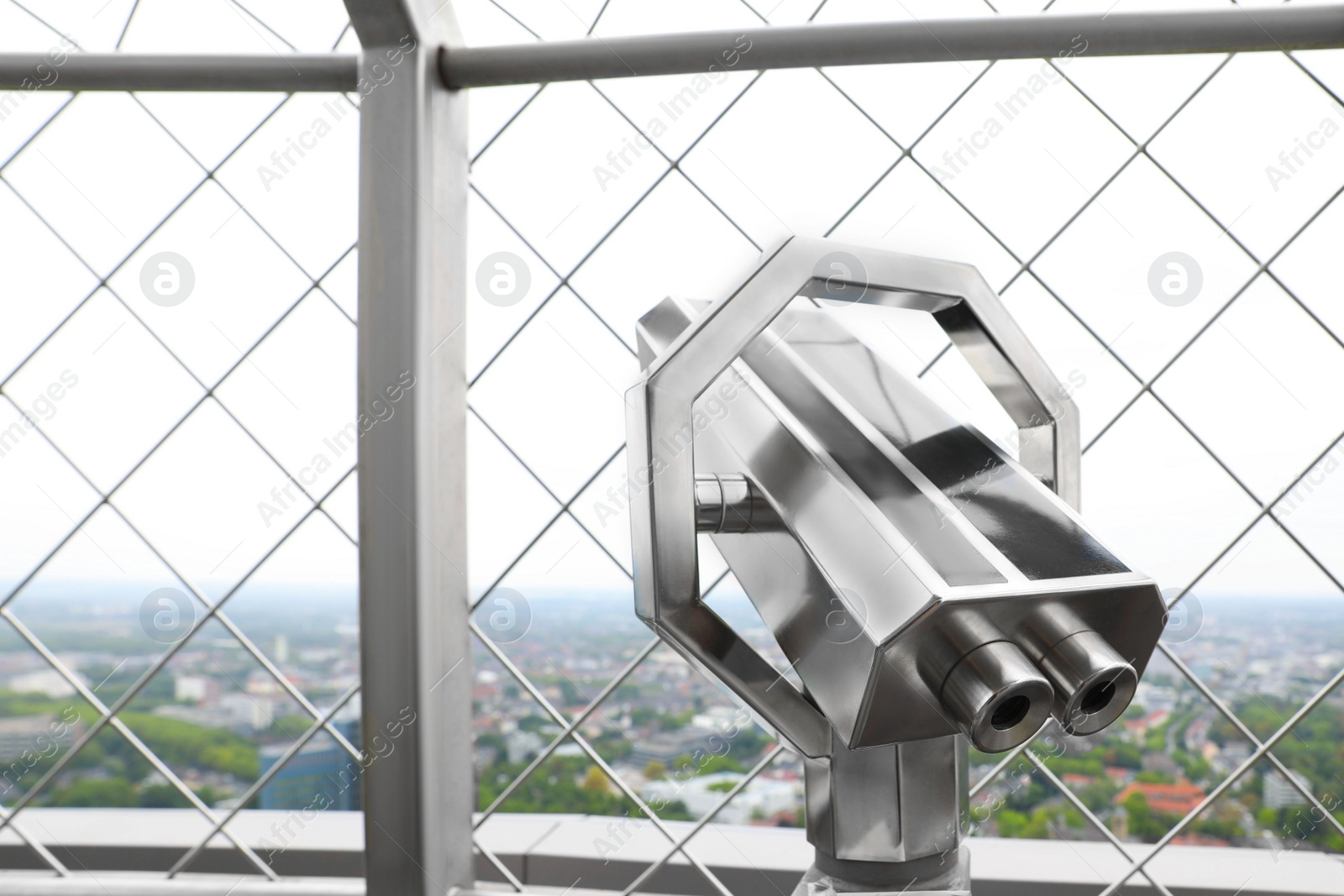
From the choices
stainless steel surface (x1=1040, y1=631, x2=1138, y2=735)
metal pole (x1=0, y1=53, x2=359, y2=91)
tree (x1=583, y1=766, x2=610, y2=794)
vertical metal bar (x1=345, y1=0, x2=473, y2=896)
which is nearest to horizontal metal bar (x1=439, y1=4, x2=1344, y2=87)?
vertical metal bar (x1=345, y1=0, x2=473, y2=896)

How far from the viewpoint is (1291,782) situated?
1.26 metres

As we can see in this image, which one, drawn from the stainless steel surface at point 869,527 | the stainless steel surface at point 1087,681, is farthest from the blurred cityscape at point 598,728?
the stainless steel surface at point 1087,681

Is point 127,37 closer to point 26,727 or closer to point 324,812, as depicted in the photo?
point 26,727

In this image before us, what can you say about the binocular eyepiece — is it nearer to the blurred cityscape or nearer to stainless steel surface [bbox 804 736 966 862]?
stainless steel surface [bbox 804 736 966 862]

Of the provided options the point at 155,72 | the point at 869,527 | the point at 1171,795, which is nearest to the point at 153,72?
the point at 155,72

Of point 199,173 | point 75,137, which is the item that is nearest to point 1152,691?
point 199,173

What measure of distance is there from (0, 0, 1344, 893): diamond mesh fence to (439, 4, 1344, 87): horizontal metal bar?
0.11 feet

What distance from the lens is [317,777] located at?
1.41 m

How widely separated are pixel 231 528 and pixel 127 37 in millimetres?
901

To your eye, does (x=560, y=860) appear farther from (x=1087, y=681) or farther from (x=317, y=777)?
(x=1087, y=681)

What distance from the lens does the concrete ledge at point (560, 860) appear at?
4.12 feet

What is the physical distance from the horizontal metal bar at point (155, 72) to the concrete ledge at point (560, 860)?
1.18m

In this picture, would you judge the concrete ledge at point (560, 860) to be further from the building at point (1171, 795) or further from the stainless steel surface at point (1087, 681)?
the stainless steel surface at point (1087, 681)

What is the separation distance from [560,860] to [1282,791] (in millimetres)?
1105
